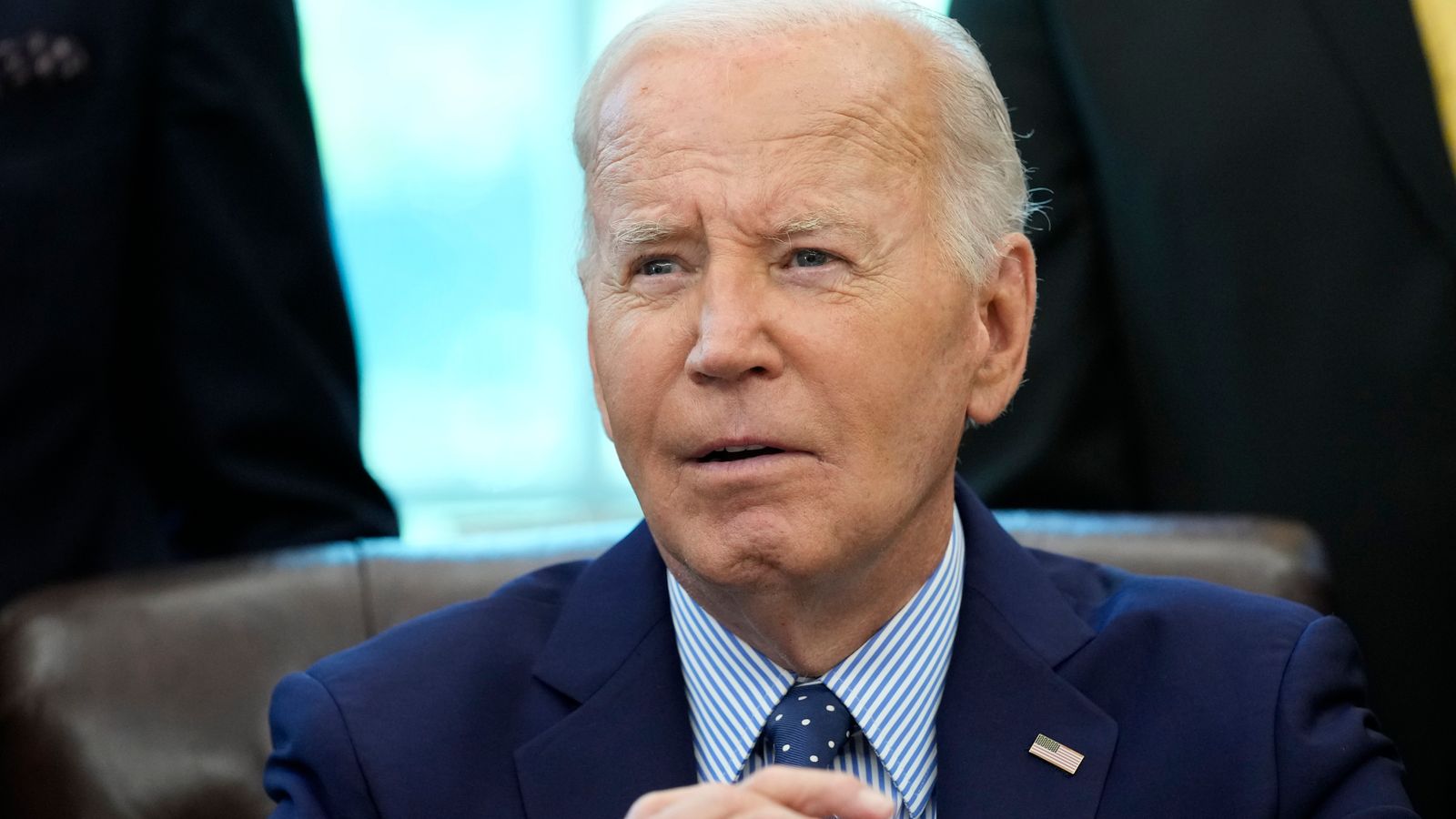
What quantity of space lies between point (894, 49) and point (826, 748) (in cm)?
73

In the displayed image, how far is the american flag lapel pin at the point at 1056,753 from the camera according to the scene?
1.87 meters

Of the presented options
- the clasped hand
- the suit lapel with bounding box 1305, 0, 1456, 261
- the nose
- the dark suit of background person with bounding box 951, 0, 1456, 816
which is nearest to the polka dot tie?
the clasped hand

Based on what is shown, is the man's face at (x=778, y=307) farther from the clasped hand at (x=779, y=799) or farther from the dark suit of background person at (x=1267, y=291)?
the dark suit of background person at (x=1267, y=291)

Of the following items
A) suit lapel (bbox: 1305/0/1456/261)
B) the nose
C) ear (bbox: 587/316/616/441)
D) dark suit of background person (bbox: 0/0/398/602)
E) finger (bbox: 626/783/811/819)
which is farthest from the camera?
suit lapel (bbox: 1305/0/1456/261)

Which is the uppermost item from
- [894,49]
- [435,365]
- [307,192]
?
[894,49]

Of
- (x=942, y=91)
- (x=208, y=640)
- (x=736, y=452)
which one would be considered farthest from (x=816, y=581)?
(x=208, y=640)

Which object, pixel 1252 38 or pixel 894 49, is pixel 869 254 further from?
pixel 1252 38

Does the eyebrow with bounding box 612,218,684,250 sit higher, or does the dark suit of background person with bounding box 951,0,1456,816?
the eyebrow with bounding box 612,218,684,250

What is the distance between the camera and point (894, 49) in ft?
6.15

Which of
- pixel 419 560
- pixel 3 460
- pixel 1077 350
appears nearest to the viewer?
pixel 419 560

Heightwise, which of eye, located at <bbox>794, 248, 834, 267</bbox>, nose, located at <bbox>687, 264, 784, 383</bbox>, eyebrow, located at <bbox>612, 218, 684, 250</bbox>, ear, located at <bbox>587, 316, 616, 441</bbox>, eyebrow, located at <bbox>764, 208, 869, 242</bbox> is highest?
eyebrow, located at <bbox>764, 208, 869, 242</bbox>

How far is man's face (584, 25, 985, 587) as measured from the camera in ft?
5.74

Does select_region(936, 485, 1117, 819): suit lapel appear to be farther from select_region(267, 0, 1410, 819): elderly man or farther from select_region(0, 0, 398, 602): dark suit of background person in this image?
select_region(0, 0, 398, 602): dark suit of background person

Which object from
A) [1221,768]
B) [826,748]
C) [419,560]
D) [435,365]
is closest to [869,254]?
[826,748]
